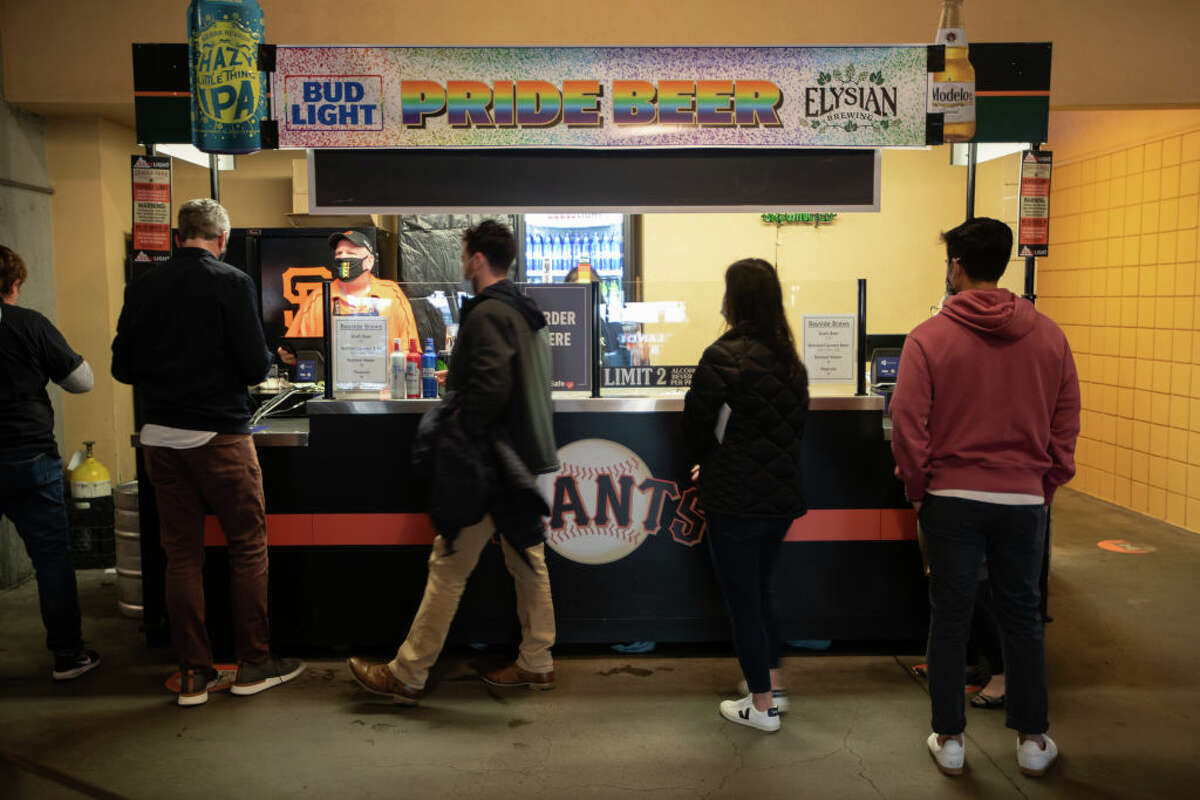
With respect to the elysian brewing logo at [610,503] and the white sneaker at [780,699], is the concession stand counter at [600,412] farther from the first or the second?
the white sneaker at [780,699]

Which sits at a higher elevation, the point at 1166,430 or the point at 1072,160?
the point at 1072,160

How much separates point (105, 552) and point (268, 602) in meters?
2.01

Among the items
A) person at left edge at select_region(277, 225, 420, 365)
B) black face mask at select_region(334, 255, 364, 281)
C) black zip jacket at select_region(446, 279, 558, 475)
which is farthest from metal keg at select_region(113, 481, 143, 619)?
black zip jacket at select_region(446, 279, 558, 475)

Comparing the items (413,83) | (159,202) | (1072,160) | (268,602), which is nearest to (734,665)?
(268,602)

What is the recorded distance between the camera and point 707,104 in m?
3.72

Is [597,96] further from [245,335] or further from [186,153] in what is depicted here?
[186,153]

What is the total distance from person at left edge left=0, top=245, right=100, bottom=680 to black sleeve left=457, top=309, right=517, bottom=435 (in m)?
Answer: 1.56

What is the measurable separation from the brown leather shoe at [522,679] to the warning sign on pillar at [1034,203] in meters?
2.55

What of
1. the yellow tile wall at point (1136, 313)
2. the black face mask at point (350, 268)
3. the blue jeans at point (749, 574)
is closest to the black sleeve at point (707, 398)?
the blue jeans at point (749, 574)

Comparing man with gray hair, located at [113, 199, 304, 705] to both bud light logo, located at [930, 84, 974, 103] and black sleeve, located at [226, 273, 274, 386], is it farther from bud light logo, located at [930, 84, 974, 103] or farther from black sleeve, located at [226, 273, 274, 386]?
bud light logo, located at [930, 84, 974, 103]

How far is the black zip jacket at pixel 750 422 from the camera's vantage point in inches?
113

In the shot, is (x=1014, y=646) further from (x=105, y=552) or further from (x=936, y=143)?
(x=105, y=552)

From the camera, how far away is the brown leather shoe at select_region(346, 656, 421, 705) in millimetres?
3316

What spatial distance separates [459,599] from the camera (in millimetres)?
3340
